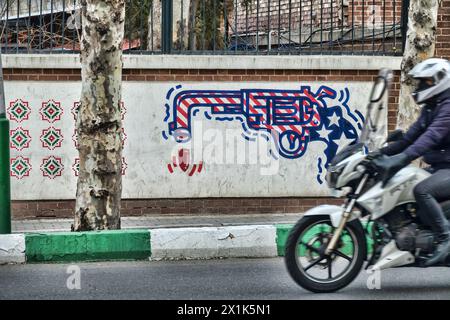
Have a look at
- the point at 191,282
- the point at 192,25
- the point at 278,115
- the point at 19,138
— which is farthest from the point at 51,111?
the point at 191,282

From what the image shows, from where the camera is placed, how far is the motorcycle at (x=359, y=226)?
23.0 feet

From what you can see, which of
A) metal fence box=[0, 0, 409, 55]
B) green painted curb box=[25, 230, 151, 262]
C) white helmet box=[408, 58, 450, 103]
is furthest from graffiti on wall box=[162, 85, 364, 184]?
white helmet box=[408, 58, 450, 103]

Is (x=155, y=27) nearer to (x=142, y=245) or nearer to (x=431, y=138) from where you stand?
(x=142, y=245)

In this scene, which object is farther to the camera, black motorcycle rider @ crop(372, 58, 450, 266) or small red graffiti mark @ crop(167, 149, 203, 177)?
small red graffiti mark @ crop(167, 149, 203, 177)

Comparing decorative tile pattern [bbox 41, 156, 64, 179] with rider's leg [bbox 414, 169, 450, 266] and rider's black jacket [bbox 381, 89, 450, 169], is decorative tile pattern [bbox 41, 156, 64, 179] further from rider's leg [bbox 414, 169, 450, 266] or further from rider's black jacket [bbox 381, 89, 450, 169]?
rider's leg [bbox 414, 169, 450, 266]

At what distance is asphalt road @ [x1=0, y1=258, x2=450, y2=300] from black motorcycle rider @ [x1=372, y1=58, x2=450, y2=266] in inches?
20.6

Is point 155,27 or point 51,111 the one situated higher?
point 155,27

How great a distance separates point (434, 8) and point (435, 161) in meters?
4.09

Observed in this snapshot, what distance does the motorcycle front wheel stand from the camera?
7.00m

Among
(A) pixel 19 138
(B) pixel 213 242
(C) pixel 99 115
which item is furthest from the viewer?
(A) pixel 19 138

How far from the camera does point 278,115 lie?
40.5ft

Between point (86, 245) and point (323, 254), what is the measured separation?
285 centimetres
